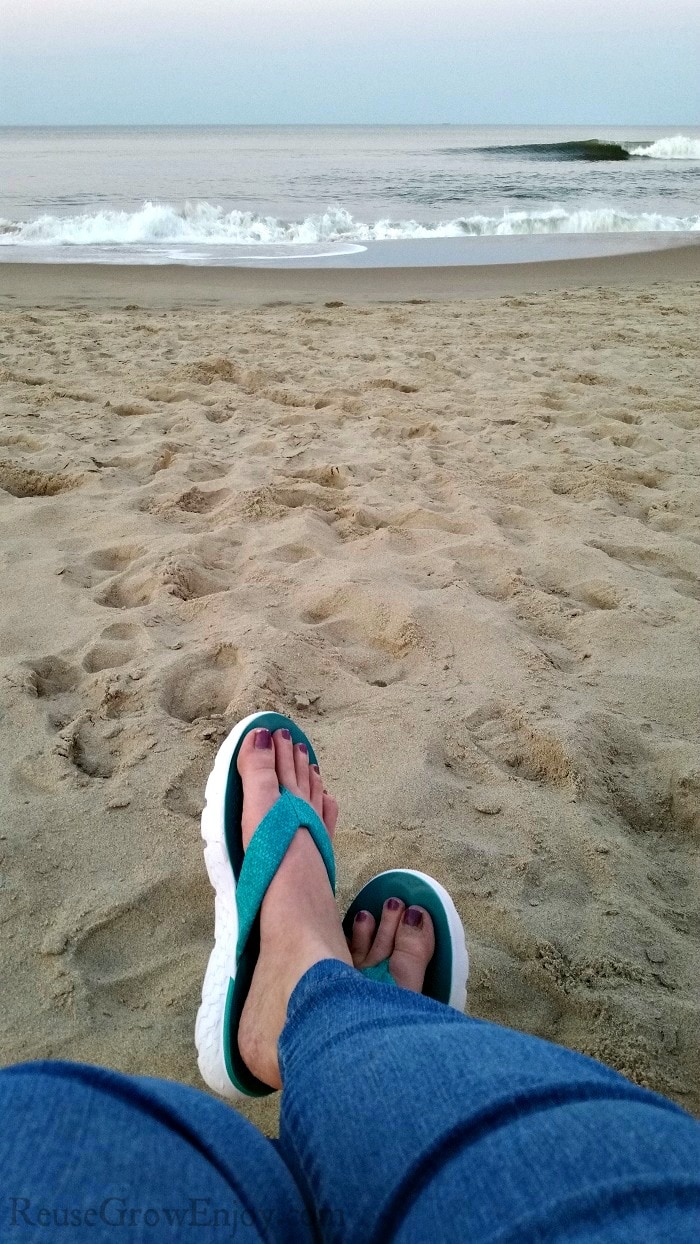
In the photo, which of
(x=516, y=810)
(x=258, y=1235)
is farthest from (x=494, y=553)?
(x=258, y=1235)

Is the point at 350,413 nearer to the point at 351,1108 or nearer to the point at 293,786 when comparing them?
the point at 293,786

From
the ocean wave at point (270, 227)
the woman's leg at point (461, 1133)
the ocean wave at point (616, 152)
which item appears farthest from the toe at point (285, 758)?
the ocean wave at point (616, 152)

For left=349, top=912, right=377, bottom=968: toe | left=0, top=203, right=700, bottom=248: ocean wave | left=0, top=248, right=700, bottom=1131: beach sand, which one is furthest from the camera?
left=0, top=203, right=700, bottom=248: ocean wave

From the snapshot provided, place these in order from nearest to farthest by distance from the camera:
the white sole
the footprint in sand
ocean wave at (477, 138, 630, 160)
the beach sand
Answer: the white sole < the beach sand < the footprint in sand < ocean wave at (477, 138, 630, 160)

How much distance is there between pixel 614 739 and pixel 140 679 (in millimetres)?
965

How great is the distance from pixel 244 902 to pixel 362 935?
0.21m

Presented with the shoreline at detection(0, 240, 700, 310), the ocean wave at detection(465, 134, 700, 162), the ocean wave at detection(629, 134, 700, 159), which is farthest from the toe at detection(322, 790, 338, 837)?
the ocean wave at detection(629, 134, 700, 159)

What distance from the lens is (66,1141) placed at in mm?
579

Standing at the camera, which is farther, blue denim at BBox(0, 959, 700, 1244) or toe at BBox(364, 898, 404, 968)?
toe at BBox(364, 898, 404, 968)

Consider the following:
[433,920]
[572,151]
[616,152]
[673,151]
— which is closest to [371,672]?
[433,920]

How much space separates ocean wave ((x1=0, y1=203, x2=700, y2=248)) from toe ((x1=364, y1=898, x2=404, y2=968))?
9.81m

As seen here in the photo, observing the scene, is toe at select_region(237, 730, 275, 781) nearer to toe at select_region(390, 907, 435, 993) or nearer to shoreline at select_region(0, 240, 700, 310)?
toe at select_region(390, 907, 435, 993)

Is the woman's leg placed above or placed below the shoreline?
below

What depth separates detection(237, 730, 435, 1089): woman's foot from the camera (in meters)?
1.01
